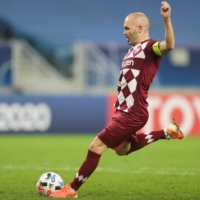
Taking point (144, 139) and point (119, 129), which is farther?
point (144, 139)

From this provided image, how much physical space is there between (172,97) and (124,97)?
7.83m

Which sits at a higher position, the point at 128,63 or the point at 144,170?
the point at 128,63

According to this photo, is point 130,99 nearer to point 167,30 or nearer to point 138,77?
point 138,77

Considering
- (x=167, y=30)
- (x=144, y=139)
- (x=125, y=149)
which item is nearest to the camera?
(x=167, y=30)

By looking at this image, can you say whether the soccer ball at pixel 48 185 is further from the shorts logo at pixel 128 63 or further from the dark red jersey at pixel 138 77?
the shorts logo at pixel 128 63

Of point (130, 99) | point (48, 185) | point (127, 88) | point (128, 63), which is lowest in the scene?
point (48, 185)

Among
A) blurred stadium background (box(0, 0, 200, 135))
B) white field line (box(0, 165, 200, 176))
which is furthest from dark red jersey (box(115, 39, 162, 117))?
blurred stadium background (box(0, 0, 200, 135))

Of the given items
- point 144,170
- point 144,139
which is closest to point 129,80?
point 144,139

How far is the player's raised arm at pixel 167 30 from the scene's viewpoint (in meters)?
5.74

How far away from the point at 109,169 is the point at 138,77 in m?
2.77

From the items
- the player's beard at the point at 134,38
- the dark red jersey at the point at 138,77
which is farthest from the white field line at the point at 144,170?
the player's beard at the point at 134,38

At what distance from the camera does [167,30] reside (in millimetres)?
5797

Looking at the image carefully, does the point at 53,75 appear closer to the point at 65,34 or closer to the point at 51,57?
the point at 51,57

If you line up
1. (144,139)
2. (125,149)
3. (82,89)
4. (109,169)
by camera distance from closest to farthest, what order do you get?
(125,149) < (144,139) < (109,169) < (82,89)
